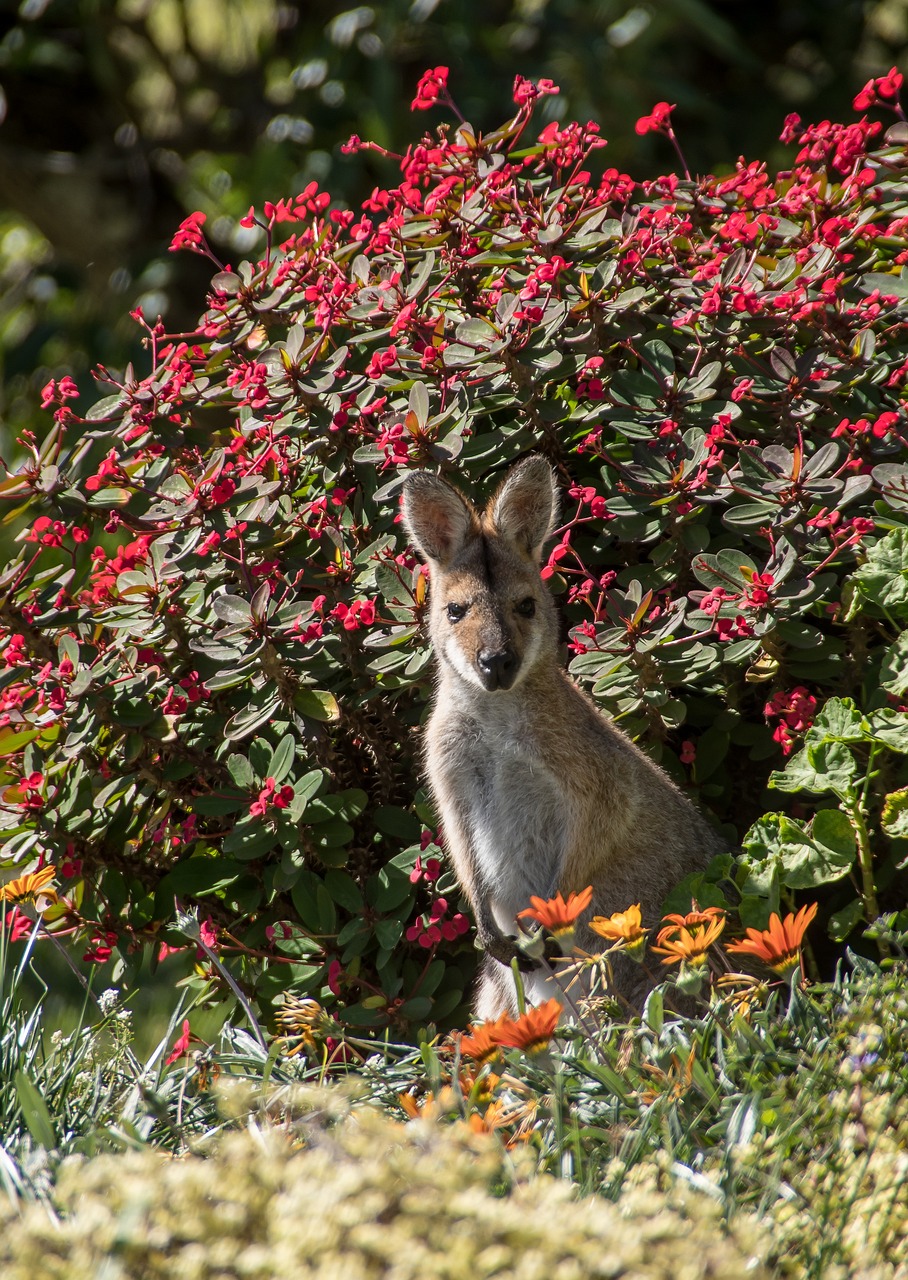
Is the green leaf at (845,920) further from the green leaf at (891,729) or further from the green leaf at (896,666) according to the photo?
the green leaf at (896,666)

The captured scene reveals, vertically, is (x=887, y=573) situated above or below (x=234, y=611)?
below

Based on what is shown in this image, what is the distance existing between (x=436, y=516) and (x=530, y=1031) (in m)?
1.78

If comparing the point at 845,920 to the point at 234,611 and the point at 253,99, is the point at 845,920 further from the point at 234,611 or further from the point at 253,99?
the point at 253,99

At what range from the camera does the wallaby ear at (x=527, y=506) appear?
372 cm

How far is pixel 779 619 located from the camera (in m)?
3.53

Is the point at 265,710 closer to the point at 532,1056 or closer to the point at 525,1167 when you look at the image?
the point at 532,1056

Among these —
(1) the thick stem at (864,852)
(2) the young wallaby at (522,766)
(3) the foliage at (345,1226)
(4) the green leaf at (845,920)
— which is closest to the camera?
(3) the foliage at (345,1226)

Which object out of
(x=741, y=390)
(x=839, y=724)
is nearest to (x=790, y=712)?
(x=839, y=724)

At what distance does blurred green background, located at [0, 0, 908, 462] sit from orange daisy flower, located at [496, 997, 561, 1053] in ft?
26.0

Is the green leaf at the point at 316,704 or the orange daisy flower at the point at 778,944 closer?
the orange daisy flower at the point at 778,944

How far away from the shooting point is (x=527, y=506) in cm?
382

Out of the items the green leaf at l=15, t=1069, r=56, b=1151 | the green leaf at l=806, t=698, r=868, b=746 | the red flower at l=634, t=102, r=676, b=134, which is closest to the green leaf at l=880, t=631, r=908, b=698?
the green leaf at l=806, t=698, r=868, b=746

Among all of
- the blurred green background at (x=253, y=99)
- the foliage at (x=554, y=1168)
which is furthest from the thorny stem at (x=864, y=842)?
the blurred green background at (x=253, y=99)

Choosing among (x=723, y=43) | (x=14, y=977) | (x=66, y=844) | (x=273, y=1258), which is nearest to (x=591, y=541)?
(x=66, y=844)
